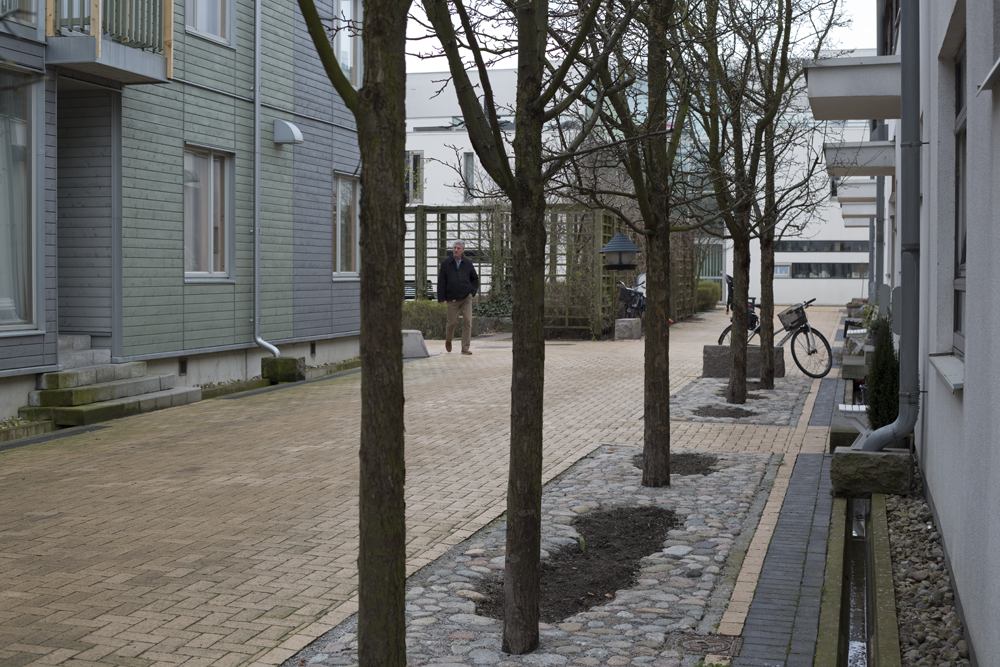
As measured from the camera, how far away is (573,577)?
5.77 metres

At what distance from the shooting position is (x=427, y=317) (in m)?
25.2

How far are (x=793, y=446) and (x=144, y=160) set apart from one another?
318 inches

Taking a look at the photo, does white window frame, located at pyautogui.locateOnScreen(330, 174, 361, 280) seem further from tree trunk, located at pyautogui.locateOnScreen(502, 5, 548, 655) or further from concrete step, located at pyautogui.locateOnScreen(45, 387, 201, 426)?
tree trunk, located at pyautogui.locateOnScreen(502, 5, 548, 655)

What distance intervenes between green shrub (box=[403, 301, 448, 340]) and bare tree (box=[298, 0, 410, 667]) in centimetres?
2149

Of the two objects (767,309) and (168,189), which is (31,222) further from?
(767,309)

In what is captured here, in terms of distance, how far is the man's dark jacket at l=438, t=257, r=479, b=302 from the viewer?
19766 millimetres

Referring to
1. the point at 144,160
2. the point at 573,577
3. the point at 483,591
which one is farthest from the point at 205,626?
the point at 144,160

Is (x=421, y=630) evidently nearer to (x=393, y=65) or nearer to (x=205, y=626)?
(x=205, y=626)

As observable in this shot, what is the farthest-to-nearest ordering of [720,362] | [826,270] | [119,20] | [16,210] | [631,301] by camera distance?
[826,270], [631,301], [720,362], [119,20], [16,210]

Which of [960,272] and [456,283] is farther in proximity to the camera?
[456,283]

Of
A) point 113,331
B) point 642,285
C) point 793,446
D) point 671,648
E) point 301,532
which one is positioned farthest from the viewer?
point 642,285

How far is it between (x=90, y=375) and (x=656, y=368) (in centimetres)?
664

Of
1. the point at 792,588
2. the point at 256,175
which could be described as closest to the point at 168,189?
the point at 256,175

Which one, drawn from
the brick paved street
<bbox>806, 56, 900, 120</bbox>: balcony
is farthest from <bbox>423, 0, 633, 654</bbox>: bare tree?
<bbox>806, 56, 900, 120</bbox>: balcony
